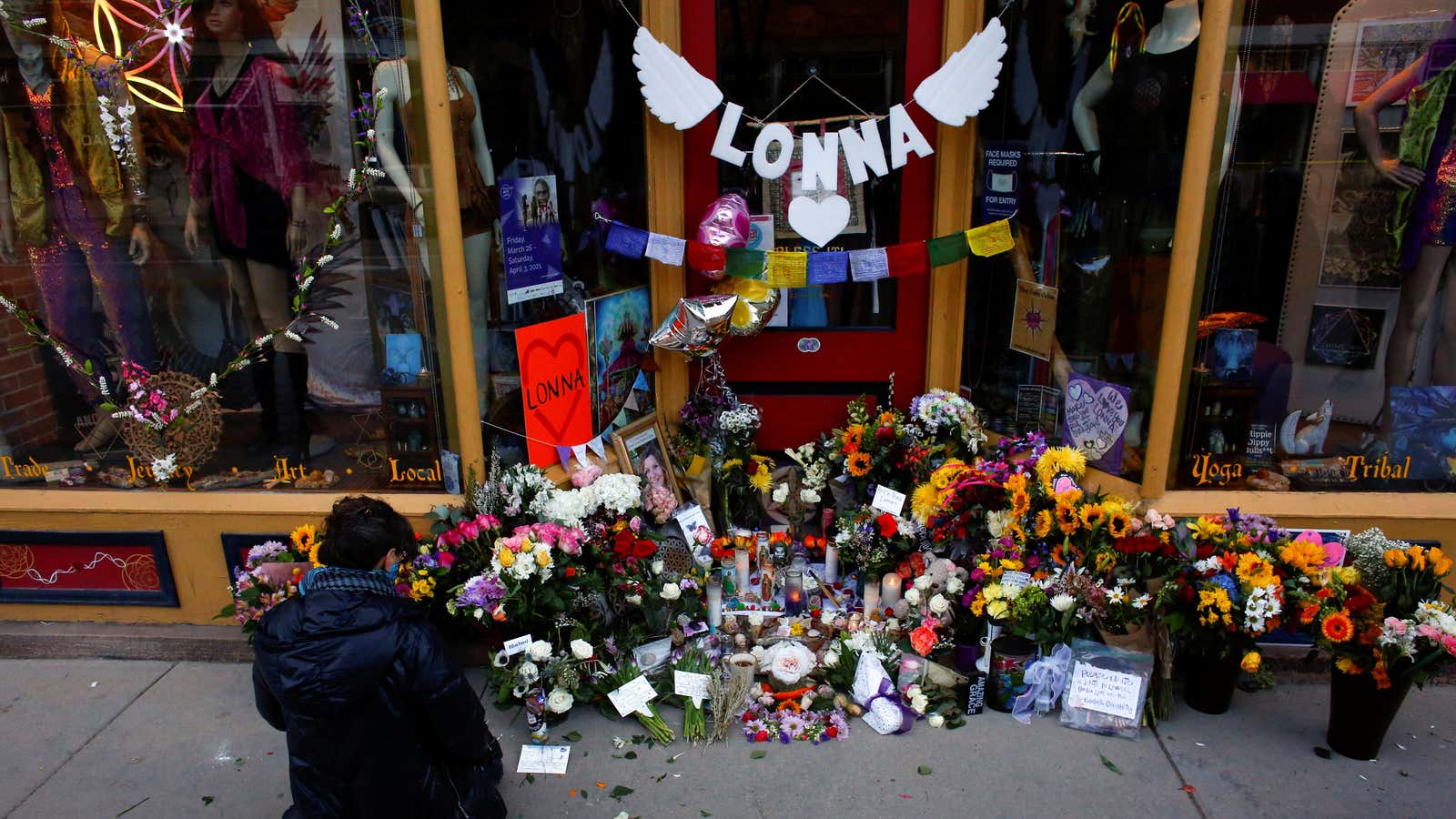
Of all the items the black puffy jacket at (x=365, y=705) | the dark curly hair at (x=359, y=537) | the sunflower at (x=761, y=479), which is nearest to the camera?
the black puffy jacket at (x=365, y=705)

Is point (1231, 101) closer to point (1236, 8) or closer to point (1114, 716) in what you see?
point (1236, 8)

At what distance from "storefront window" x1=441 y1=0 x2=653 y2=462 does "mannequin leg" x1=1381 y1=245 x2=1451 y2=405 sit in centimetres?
359

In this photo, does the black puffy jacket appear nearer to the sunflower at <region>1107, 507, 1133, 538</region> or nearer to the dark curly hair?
the dark curly hair

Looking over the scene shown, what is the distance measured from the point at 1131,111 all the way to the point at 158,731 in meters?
4.93

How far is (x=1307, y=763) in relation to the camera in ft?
10.2

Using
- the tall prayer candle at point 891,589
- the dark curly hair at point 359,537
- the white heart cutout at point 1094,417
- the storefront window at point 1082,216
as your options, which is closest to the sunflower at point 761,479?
the tall prayer candle at point 891,589

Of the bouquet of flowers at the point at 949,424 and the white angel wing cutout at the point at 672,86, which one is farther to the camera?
the bouquet of flowers at the point at 949,424

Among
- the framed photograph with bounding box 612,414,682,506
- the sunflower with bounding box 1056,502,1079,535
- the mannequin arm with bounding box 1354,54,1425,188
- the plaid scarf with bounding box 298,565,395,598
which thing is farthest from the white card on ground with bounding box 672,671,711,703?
the mannequin arm with bounding box 1354,54,1425,188

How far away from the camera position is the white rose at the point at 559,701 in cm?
329

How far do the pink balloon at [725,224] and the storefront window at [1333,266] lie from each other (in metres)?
2.12

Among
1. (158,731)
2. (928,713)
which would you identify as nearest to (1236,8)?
(928,713)

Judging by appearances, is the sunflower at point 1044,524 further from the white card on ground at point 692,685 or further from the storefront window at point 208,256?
the storefront window at point 208,256

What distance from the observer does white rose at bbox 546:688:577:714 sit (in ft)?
10.8

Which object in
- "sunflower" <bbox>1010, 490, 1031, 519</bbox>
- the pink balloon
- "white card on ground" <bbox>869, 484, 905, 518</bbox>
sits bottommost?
"white card on ground" <bbox>869, 484, 905, 518</bbox>
